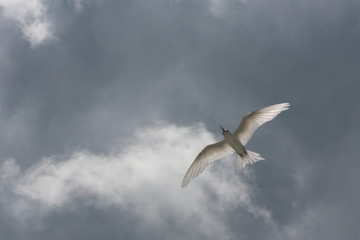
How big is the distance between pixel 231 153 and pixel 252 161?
3.54 meters

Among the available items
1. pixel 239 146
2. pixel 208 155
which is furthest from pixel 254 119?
pixel 208 155

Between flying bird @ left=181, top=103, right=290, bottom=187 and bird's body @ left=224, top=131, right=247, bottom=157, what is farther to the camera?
bird's body @ left=224, top=131, right=247, bottom=157

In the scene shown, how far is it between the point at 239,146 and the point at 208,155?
14.1 feet

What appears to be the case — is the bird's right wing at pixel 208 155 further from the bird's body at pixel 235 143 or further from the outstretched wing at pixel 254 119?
the outstretched wing at pixel 254 119

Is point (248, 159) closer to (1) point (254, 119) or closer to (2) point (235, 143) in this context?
(2) point (235, 143)

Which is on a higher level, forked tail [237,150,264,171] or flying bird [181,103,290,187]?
flying bird [181,103,290,187]

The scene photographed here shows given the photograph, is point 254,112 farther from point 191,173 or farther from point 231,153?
point 191,173

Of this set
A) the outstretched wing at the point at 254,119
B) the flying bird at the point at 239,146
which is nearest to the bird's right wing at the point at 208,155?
the flying bird at the point at 239,146

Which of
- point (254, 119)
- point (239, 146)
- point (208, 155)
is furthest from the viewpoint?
point (208, 155)

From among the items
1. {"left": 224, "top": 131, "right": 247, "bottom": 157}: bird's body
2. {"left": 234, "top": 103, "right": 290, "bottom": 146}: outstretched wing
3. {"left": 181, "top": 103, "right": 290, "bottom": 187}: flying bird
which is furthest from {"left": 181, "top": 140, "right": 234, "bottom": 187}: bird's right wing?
{"left": 234, "top": 103, "right": 290, "bottom": 146}: outstretched wing

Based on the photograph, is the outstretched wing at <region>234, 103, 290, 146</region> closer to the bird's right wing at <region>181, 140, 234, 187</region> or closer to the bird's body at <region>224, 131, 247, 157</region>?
the bird's body at <region>224, 131, 247, 157</region>

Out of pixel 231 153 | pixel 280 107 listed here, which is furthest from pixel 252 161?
pixel 280 107

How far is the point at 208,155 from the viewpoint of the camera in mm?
45125

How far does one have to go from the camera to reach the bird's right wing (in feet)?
146
